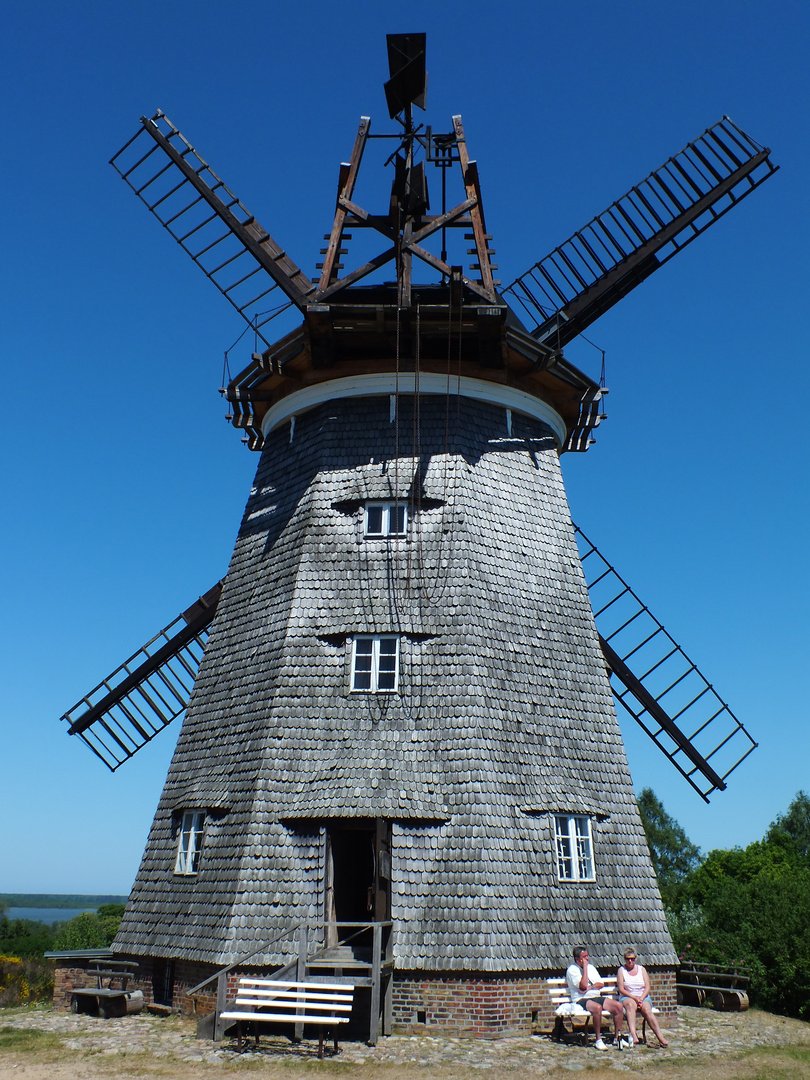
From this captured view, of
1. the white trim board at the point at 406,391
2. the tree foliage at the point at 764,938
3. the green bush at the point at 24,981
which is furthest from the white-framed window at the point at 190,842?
the tree foliage at the point at 764,938

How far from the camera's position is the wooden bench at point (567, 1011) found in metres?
10.5

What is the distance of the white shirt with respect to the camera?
10.5 m

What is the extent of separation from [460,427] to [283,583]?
138 inches

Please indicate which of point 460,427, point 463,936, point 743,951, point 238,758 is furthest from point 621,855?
point 460,427

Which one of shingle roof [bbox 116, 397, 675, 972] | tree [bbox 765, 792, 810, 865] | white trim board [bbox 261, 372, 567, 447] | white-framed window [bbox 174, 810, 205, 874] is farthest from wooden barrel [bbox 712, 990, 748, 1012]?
tree [bbox 765, 792, 810, 865]

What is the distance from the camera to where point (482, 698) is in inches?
481

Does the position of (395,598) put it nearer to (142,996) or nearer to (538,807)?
(538,807)

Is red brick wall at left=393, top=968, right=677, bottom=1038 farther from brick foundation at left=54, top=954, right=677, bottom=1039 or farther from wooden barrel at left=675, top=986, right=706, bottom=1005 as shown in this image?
wooden barrel at left=675, top=986, right=706, bottom=1005

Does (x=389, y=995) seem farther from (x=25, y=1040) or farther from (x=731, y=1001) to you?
(x=731, y=1001)

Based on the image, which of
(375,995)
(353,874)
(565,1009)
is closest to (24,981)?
(353,874)

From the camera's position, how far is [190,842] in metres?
12.6

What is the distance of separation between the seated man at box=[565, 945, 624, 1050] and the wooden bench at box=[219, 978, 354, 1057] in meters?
2.52

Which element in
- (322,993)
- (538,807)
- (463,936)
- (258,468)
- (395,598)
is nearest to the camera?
(322,993)

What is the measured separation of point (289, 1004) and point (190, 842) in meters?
3.43
